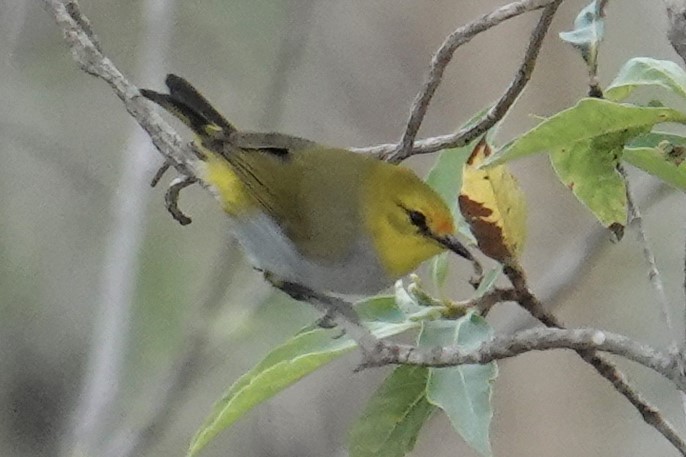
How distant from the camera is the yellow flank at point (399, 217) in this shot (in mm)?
905

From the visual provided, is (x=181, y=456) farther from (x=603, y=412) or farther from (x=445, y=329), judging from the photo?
(x=445, y=329)

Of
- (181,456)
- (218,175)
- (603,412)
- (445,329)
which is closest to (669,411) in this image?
(603,412)

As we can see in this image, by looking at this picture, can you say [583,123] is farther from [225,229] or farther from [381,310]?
[225,229]

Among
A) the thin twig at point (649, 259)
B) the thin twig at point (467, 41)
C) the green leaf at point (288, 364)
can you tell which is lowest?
the green leaf at point (288, 364)

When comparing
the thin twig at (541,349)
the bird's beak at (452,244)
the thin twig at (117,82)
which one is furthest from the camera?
the bird's beak at (452,244)

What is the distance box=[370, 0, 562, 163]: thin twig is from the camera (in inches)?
24.9

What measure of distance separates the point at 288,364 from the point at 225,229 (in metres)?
1.04

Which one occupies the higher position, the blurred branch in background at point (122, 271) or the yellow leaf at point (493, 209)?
the yellow leaf at point (493, 209)

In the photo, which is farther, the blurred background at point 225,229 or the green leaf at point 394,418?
the blurred background at point 225,229

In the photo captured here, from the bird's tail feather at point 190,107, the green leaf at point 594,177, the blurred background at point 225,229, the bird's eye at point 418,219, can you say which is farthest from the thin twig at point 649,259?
the blurred background at point 225,229

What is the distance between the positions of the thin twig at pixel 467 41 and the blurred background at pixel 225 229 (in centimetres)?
82

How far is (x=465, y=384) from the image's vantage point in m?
0.57

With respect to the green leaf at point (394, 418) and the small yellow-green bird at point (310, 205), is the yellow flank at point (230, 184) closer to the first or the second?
the small yellow-green bird at point (310, 205)

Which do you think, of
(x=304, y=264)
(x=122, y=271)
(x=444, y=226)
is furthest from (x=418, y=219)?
(x=122, y=271)
